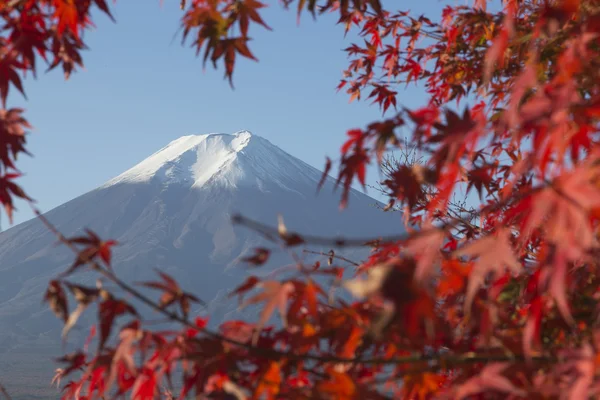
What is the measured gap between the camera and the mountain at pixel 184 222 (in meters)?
71.1

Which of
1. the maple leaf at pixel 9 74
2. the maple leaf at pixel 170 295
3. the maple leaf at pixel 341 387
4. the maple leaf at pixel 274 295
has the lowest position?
the maple leaf at pixel 341 387

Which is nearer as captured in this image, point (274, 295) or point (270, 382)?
point (274, 295)

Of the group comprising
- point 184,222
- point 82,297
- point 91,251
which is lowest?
point 82,297

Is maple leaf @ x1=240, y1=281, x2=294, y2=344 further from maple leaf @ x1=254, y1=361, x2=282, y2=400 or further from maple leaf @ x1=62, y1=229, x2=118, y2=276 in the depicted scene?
maple leaf @ x1=62, y1=229, x2=118, y2=276

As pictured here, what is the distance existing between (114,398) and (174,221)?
275ft

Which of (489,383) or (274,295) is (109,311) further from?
(489,383)

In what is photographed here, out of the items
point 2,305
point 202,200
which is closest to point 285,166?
point 202,200

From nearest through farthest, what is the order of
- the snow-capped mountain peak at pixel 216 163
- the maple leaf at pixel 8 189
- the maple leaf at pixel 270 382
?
the maple leaf at pixel 270 382 < the maple leaf at pixel 8 189 < the snow-capped mountain peak at pixel 216 163

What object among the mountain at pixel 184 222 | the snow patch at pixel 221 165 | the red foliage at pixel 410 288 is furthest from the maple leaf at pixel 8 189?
the snow patch at pixel 221 165

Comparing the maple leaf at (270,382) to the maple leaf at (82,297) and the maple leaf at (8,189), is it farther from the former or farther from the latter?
the maple leaf at (8,189)

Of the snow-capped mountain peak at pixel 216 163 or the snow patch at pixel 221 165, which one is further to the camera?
the snow-capped mountain peak at pixel 216 163

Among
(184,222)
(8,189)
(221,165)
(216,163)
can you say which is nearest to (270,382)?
(8,189)

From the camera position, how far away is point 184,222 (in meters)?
84.4

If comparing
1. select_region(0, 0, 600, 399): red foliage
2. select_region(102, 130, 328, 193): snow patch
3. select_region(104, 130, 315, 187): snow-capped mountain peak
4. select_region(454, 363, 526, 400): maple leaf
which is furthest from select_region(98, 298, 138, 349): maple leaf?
select_region(104, 130, 315, 187): snow-capped mountain peak
